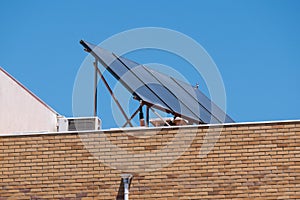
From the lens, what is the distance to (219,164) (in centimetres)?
1354

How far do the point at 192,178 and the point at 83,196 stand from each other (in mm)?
2037

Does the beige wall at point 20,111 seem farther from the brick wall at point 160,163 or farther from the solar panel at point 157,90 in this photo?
the solar panel at point 157,90

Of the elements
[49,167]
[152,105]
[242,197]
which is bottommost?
[242,197]

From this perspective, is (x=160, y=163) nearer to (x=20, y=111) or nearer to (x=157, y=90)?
(x=157, y=90)

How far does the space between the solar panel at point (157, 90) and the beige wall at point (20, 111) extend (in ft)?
6.90

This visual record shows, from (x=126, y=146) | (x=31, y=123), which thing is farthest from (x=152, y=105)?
(x=31, y=123)

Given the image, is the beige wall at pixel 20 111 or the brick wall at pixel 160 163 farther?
the beige wall at pixel 20 111

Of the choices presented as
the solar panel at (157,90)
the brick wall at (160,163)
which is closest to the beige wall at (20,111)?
the brick wall at (160,163)

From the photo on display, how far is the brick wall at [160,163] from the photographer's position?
13.4 metres

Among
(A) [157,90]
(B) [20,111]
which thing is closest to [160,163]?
(A) [157,90]

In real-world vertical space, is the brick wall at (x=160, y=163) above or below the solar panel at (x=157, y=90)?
below

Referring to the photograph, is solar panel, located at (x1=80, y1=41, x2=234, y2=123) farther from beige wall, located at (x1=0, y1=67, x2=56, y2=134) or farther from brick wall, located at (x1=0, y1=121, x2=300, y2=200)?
beige wall, located at (x1=0, y1=67, x2=56, y2=134)

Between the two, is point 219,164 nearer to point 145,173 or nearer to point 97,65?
point 145,173

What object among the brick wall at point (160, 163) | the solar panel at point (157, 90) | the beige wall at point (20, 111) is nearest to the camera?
the brick wall at point (160, 163)
